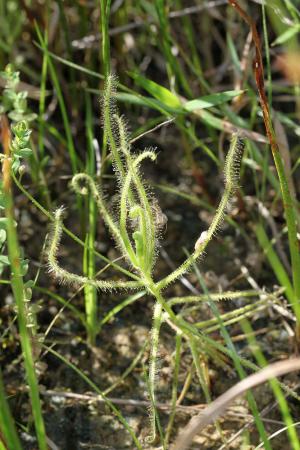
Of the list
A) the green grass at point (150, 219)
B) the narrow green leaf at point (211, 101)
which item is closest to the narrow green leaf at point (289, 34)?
the green grass at point (150, 219)

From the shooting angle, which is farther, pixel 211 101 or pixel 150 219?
pixel 211 101

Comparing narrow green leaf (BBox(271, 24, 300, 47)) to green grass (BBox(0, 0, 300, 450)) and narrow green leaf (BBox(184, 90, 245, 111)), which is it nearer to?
green grass (BBox(0, 0, 300, 450))

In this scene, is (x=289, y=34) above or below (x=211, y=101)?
above

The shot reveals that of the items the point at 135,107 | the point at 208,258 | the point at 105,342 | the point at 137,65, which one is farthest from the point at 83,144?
the point at 105,342

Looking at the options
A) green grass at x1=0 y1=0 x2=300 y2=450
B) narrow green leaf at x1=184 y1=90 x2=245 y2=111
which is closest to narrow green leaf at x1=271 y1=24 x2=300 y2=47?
green grass at x1=0 y1=0 x2=300 y2=450

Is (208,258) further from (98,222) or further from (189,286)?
(98,222)

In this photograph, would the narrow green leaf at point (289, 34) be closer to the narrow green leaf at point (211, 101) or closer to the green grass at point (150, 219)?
the green grass at point (150, 219)

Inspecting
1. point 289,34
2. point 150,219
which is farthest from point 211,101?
point 150,219

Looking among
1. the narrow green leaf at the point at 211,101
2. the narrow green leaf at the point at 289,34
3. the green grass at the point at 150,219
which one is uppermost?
the narrow green leaf at the point at 289,34

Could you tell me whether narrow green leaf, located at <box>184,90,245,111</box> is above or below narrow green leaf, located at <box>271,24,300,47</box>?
below

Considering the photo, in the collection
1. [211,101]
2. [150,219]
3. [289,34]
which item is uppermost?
[289,34]

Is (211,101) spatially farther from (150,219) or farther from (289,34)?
(150,219)
